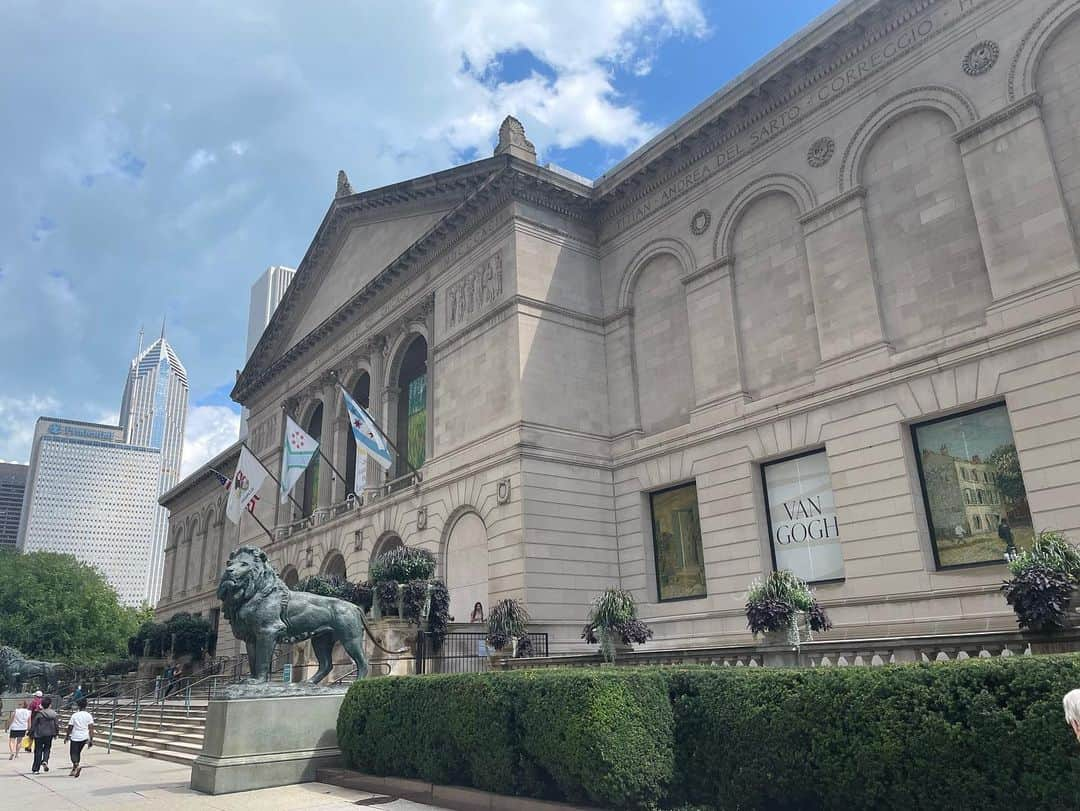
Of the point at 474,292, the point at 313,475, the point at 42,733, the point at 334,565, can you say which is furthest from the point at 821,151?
the point at 313,475

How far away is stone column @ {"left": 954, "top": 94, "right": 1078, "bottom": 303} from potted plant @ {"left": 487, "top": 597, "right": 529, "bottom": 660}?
15.0 meters

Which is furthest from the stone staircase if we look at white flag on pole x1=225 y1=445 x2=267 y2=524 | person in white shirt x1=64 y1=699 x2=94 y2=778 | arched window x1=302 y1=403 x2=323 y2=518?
arched window x1=302 y1=403 x2=323 y2=518

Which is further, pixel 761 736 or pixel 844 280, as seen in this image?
pixel 844 280

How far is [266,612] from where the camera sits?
15.5 metres

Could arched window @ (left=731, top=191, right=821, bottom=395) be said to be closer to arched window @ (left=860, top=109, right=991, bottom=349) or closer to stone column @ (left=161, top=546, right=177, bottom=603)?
arched window @ (left=860, top=109, right=991, bottom=349)

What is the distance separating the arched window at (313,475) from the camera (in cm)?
4219

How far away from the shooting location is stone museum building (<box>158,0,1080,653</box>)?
18750 millimetres

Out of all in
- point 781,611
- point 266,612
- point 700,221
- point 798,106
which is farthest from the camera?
point 700,221

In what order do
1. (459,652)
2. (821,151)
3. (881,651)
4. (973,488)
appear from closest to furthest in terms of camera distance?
(881,651)
(973,488)
(821,151)
(459,652)

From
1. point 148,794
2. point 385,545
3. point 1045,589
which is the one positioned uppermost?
point 385,545

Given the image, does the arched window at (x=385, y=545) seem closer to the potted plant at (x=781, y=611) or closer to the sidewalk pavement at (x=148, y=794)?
the sidewalk pavement at (x=148, y=794)

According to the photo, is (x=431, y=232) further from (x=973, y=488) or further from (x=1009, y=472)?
(x=1009, y=472)

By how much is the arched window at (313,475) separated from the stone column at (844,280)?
88.7 ft

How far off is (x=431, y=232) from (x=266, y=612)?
2036 cm
